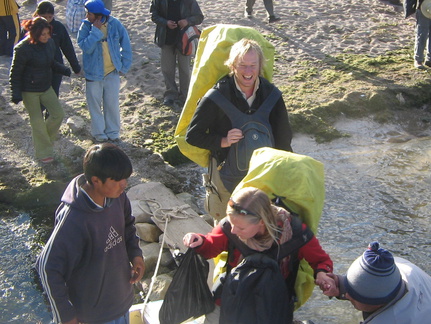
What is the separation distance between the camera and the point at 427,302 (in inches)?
112

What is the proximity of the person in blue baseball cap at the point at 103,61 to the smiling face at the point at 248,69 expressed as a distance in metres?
3.32

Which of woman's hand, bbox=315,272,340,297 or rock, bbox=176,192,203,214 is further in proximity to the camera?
rock, bbox=176,192,203,214

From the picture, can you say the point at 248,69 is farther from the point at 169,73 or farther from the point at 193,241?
the point at 169,73

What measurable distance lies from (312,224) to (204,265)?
0.67 m

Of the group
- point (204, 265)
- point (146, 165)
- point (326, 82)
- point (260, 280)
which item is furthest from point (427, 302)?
point (326, 82)

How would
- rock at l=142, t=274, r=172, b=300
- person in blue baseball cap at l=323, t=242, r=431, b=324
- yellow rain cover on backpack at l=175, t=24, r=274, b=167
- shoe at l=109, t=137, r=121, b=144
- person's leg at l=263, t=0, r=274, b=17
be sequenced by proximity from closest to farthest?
person in blue baseball cap at l=323, t=242, r=431, b=324 < yellow rain cover on backpack at l=175, t=24, r=274, b=167 < rock at l=142, t=274, r=172, b=300 < shoe at l=109, t=137, r=121, b=144 < person's leg at l=263, t=0, r=274, b=17

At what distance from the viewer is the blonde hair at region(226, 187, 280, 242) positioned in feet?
9.83

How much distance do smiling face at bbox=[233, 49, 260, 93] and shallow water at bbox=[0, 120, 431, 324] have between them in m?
2.07

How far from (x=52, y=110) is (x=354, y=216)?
145 inches

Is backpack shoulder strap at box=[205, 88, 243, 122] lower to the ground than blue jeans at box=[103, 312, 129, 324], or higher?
higher

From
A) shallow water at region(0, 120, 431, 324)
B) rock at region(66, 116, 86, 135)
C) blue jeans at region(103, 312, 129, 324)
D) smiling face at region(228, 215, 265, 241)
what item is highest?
smiling face at region(228, 215, 265, 241)

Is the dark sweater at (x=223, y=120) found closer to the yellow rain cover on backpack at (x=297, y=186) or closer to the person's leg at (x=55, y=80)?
the yellow rain cover on backpack at (x=297, y=186)

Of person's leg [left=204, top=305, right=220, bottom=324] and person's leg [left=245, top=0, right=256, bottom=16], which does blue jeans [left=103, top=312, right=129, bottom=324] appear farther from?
person's leg [left=245, top=0, right=256, bottom=16]

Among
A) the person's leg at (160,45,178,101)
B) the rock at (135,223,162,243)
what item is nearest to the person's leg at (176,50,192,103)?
the person's leg at (160,45,178,101)
